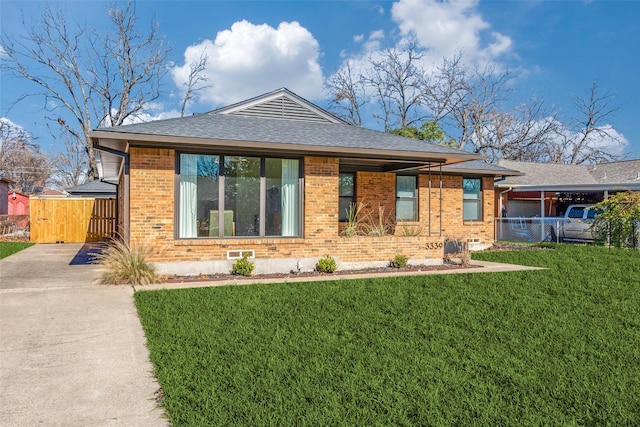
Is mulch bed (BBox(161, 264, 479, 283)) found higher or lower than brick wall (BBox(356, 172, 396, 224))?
lower

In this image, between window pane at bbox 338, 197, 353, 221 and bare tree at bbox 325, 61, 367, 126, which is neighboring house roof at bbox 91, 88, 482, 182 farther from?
bare tree at bbox 325, 61, 367, 126

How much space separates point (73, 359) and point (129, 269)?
14.4ft

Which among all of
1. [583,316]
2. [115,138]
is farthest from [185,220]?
[583,316]

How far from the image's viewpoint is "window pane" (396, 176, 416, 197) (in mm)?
15250

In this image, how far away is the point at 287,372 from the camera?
4168 millimetres

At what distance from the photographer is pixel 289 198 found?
10.5 metres

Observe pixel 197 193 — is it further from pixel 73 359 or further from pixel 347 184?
pixel 347 184

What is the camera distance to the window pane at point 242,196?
10.0 meters

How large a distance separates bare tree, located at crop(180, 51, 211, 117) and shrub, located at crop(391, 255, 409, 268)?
91.7 feet

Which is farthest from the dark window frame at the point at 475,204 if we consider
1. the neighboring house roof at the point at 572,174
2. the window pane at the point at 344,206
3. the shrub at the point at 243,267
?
the shrub at the point at 243,267

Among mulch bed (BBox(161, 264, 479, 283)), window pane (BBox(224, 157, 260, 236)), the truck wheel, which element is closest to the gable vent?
window pane (BBox(224, 157, 260, 236))

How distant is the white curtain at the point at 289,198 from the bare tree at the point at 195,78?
27.0 m

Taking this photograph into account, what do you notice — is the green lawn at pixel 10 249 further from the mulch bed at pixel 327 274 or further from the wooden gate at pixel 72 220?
the mulch bed at pixel 327 274

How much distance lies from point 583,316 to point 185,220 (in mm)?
7523
